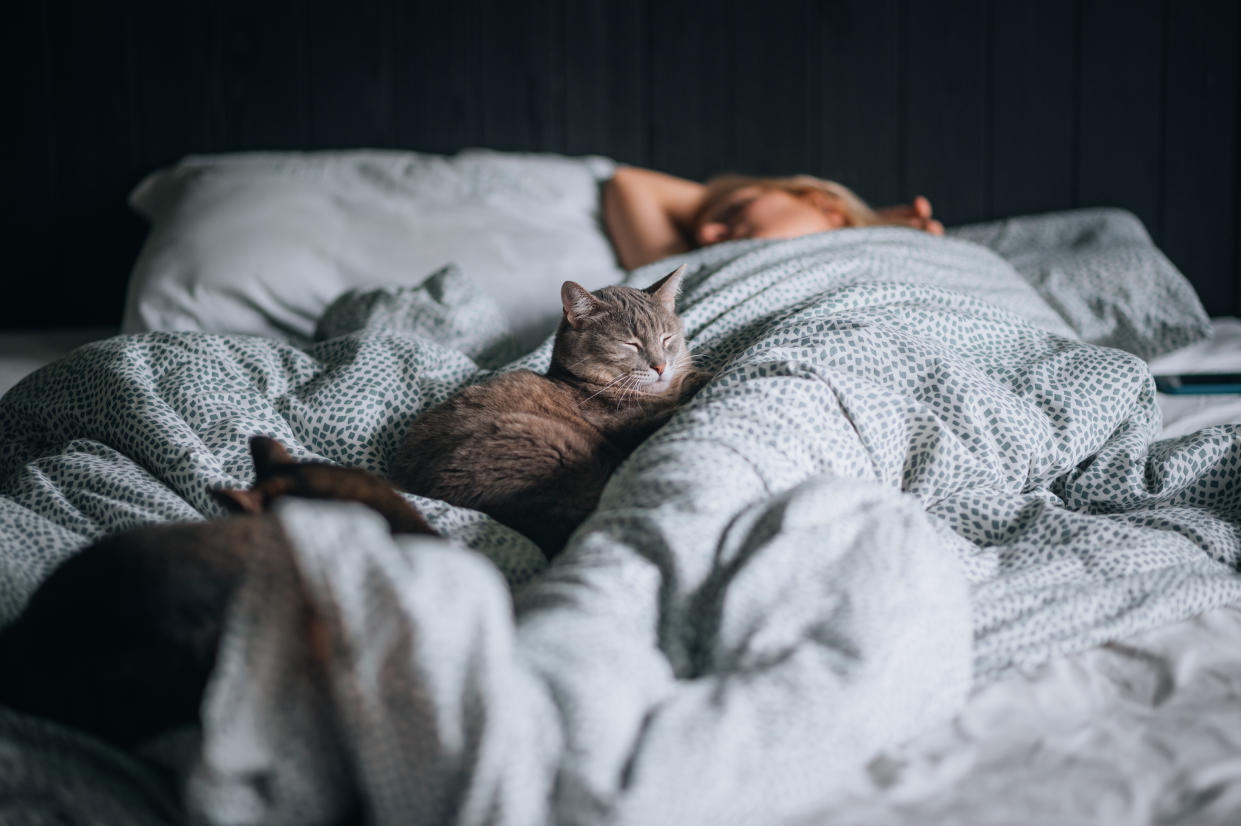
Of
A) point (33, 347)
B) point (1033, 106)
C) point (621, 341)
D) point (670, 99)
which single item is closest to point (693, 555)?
point (621, 341)

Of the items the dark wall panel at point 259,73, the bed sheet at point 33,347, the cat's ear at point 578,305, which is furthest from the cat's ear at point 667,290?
the dark wall panel at point 259,73

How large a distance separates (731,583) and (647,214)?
160cm

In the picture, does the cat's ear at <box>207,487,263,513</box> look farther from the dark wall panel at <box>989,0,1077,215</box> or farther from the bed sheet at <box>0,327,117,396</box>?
the dark wall panel at <box>989,0,1077,215</box>

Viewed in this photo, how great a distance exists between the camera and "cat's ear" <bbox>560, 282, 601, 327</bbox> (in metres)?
1.34

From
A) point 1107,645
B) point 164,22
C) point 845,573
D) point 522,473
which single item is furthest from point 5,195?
point 1107,645

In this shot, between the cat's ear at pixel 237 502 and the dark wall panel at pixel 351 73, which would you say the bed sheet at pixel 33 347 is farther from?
the cat's ear at pixel 237 502

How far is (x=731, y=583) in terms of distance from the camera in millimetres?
722

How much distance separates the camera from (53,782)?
23.5 inches

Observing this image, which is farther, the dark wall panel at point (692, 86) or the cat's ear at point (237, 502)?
the dark wall panel at point (692, 86)

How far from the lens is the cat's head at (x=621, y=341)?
4.38 ft

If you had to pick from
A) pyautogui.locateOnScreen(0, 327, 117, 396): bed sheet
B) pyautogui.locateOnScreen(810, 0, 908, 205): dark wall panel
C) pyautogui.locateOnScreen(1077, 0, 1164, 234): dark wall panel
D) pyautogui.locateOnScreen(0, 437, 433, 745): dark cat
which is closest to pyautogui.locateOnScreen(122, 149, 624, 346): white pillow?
pyautogui.locateOnScreen(0, 327, 117, 396): bed sheet

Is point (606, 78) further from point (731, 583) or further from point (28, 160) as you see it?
point (731, 583)

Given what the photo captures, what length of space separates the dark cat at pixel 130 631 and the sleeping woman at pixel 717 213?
61.0 inches

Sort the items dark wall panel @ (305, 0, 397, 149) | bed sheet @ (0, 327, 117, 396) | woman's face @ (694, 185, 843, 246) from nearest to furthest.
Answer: bed sheet @ (0, 327, 117, 396), woman's face @ (694, 185, 843, 246), dark wall panel @ (305, 0, 397, 149)
